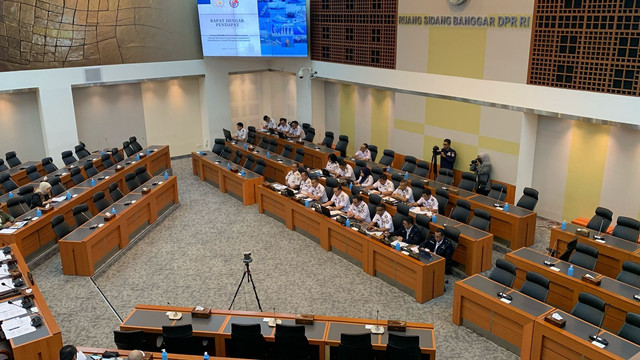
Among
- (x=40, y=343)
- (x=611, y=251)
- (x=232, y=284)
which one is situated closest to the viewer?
(x=40, y=343)

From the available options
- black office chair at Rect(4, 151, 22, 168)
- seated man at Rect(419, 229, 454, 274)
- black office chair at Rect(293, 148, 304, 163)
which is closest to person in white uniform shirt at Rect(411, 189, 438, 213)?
seated man at Rect(419, 229, 454, 274)

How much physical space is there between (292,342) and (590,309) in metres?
4.31

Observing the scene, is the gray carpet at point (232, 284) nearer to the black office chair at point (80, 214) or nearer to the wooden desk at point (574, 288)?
the black office chair at point (80, 214)

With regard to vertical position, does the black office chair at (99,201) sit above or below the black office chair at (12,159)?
below

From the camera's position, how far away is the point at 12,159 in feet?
52.8

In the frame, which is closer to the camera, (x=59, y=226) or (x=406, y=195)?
(x=59, y=226)

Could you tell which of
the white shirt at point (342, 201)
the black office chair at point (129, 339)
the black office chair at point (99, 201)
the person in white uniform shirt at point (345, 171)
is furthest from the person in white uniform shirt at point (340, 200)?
the black office chair at point (129, 339)

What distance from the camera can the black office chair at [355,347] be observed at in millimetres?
7055

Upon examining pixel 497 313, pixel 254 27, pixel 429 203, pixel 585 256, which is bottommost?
pixel 497 313

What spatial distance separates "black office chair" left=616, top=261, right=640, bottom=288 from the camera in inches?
346

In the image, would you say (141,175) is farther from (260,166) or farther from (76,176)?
(260,166)

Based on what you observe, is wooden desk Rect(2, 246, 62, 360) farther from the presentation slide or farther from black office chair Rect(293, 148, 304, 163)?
the presentation slide

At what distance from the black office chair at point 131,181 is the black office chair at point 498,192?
907cm

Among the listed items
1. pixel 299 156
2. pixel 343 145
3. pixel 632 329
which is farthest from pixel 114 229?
pixel 632 329
